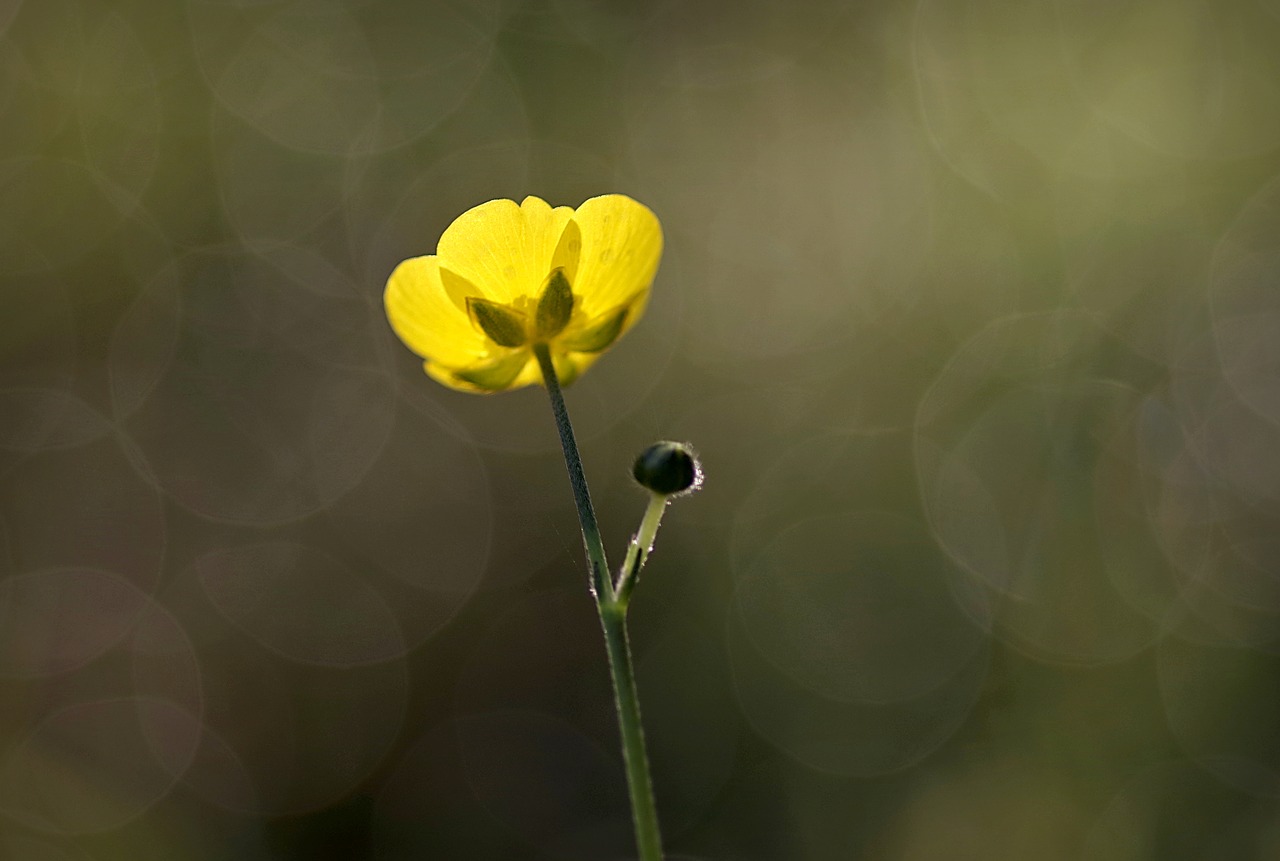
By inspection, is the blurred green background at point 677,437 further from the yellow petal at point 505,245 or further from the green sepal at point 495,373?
the yellow petal at point 505,245

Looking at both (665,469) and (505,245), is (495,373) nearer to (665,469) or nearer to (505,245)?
(505,245)

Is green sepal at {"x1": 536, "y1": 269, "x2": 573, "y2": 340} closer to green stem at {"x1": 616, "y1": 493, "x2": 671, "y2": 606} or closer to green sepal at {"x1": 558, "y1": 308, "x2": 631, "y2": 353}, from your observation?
green sepal at {"x1": 558, "y1": 308, "x2": 631, "y2": 353}

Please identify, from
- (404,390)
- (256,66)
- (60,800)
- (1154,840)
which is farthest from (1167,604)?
(256,66)

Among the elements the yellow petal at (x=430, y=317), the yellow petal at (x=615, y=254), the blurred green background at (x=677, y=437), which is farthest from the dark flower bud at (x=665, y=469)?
the blurred green background at (x=677, y=437)

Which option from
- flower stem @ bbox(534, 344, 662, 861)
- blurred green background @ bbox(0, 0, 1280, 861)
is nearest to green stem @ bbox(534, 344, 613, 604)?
flower stem @ bbox(534, 344, 662, 861)

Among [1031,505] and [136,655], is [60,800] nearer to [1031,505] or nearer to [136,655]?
[136,655]

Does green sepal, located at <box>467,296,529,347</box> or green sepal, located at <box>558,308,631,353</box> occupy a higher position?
green sepal, located at <box>467,296,529,347</box>
